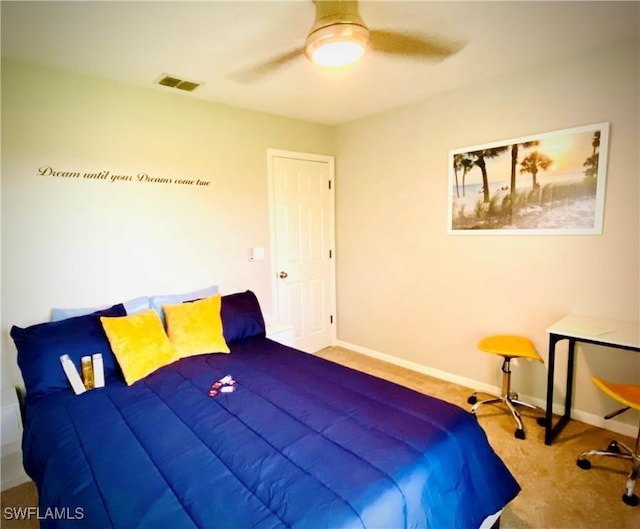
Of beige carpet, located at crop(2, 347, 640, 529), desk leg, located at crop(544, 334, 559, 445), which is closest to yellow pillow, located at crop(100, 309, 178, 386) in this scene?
beige carpet, located at crop(2, 347, 640, 529)

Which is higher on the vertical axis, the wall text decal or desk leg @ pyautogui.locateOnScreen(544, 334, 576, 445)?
the wall text decal

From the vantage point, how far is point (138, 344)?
221cm

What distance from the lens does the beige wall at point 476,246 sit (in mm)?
2277

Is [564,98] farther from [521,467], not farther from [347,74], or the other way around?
[521,467]

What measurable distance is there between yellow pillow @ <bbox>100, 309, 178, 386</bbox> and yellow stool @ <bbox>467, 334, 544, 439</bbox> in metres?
2.19

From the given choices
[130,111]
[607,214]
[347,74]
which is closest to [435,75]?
[347,74]

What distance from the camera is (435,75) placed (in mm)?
2594

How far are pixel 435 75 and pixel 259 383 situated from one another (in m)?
2.43

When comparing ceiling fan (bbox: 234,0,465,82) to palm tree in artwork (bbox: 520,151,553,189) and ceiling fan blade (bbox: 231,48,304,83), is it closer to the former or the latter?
ceiling fan blade (bbox: 231,48,304,83)

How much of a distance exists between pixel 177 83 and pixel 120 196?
36.5 inches

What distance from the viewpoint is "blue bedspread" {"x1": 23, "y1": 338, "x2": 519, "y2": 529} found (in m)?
1.17

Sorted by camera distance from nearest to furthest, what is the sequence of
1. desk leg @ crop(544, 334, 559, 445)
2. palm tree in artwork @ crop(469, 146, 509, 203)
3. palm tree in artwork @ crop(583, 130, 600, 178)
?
desk leg @ crop(544, 334, 559, 445) → palm tree in artwork @ crop(583, 130, 600, 178) → palm tree in artwork @ crop(469, 146, 509, 203)

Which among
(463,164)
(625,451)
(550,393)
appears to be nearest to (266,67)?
(463,164)

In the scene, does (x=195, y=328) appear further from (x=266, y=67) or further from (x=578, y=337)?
(x=578, y=337)
